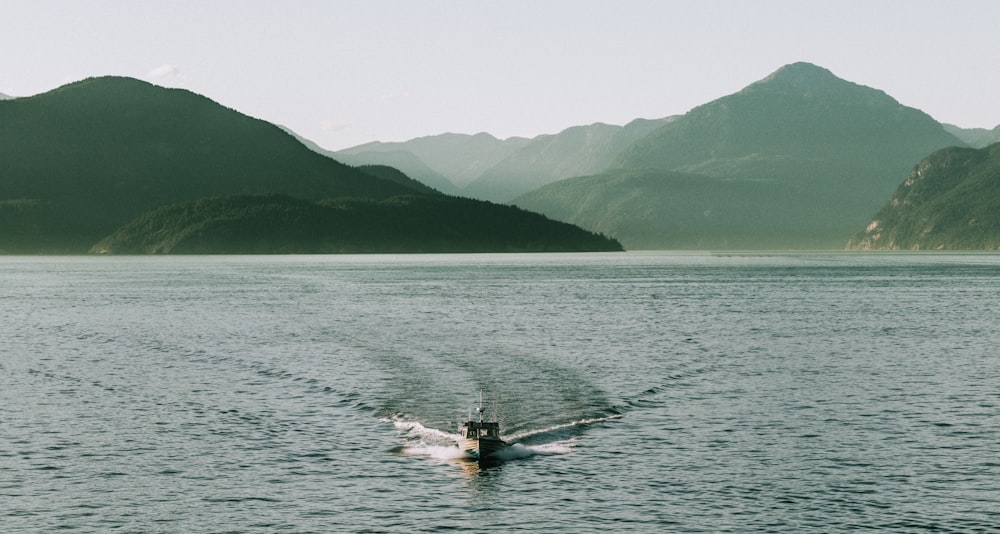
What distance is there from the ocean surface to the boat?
2.56 feet

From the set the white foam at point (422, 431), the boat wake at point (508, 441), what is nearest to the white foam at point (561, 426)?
the boat wake at point (508, 441)

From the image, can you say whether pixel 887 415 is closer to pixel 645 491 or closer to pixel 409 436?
pixel 645 491

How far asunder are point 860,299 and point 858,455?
139 metres

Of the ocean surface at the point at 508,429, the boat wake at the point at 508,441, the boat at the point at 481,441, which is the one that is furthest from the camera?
the boat wake at the point at 508,441

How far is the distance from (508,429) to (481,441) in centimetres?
811

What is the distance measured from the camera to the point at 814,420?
5984 cm

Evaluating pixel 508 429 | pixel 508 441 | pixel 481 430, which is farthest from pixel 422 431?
pixel 481 430

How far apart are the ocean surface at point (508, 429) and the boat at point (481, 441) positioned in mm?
780

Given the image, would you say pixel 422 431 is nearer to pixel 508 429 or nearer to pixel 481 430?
pixel 508 429

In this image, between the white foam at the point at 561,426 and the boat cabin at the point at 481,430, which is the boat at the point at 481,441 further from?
the white foam at the point at 561,426

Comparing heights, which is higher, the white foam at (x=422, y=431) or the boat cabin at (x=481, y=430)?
the boat cabin at (x=481, y=430)

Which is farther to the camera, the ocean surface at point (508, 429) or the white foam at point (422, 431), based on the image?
the white foam at point (422, 431)

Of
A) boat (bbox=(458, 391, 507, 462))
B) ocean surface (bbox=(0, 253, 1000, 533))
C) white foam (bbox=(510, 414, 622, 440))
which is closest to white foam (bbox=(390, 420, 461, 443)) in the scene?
ocean surface (bbox=(0, 253, 1000, 533))

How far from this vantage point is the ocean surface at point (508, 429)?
4056cm
